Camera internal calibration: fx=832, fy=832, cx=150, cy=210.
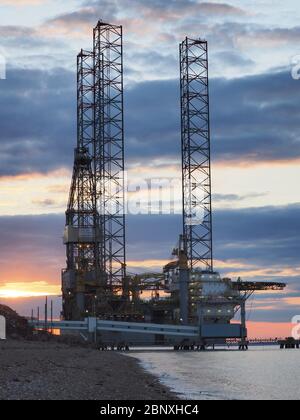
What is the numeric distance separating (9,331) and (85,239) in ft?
111

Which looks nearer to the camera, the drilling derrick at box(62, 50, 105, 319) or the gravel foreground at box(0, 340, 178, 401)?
the gravel foreground at box(0, 340, 178, 401)

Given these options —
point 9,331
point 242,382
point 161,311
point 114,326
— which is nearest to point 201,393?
point 242,382

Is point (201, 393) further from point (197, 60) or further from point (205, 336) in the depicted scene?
point (197, 60)

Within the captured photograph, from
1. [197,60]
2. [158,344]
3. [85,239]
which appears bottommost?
[158,344]

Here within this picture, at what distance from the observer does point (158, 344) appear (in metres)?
165

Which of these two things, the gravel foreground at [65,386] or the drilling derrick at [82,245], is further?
the drilling derrick at [82,245]

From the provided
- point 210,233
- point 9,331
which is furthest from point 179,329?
point 9,331

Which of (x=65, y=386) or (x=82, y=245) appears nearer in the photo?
(x=65, y=386)

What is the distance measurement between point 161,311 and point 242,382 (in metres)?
104
